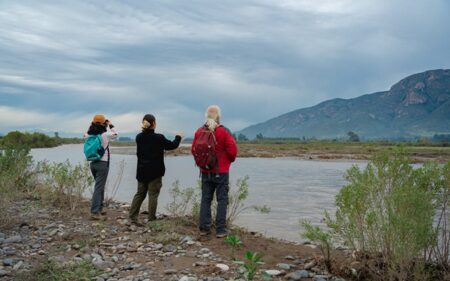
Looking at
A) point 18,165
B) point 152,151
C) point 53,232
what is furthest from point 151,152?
point 18,165

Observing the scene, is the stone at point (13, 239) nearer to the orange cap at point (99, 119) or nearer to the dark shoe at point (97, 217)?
the dark shoe at point (97, 217)

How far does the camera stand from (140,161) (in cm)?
868

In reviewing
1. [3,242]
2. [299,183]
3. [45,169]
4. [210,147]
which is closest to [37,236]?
[3,242]

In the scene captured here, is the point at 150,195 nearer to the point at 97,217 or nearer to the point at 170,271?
the point at 97,217

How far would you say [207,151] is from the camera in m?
7.52

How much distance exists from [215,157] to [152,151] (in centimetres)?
162

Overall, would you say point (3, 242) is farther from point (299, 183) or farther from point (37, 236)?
point (299, 183)

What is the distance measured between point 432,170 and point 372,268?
1601 millimetres

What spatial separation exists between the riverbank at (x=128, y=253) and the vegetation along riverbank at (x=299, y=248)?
15 mm

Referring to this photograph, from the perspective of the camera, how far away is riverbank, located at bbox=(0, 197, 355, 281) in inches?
233

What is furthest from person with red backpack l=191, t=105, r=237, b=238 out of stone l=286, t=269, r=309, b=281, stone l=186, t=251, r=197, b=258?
stone l=286, t=269, r=309, b=281

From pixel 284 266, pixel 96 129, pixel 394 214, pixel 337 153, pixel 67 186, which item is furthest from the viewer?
pixel 337 153

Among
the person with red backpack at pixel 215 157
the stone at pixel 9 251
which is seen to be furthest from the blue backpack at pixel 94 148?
the stone at pixel 9 251

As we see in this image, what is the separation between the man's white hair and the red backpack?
13 cm
